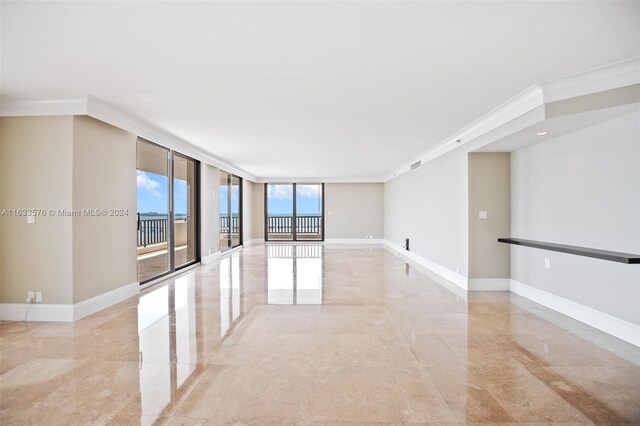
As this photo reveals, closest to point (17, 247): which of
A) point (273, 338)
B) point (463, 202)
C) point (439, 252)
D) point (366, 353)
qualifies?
point (273, 338)

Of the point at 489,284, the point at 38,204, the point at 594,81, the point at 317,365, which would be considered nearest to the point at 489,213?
the point at 489,284

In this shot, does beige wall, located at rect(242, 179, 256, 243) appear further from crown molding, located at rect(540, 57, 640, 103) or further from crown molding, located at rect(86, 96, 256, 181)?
crown molding, located at rect(540, 57, 640, 103)

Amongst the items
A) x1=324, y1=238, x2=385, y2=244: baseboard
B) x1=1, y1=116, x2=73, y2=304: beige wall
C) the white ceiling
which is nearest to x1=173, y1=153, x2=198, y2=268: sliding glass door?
the white ceiling

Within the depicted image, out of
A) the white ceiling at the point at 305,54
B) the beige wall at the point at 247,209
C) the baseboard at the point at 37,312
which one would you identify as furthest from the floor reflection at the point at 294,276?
the white ceiling at the point at 305,54

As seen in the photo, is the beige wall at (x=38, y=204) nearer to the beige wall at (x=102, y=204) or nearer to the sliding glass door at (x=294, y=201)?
the beige wall at (x=102, y=204)

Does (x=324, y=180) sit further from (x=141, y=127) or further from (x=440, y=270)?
(x=141, y=127)

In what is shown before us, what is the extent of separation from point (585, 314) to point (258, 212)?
10621 millimetres

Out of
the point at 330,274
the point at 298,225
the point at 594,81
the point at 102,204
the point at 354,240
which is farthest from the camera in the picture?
the point at 298,225

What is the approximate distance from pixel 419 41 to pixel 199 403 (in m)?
3.05

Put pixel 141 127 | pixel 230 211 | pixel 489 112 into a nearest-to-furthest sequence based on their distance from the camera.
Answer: pixel 489 112, pixel 141 127, pixel 230 211

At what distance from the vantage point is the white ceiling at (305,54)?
6.99ft

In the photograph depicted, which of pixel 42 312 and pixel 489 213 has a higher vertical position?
pixel 489 213

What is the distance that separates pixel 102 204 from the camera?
172 inches

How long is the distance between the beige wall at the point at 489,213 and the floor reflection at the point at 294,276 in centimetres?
268
